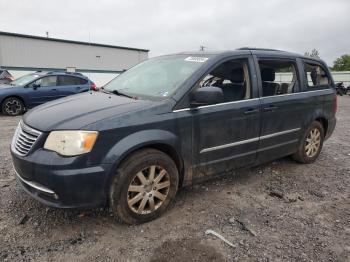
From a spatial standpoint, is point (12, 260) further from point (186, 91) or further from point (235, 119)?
point (235, 119)

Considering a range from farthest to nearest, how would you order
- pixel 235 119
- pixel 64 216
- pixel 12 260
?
pixel 235 119, pixel 64 216, pixel 12 260

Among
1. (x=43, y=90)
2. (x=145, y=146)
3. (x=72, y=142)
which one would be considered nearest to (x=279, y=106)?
(x=145, y=146)

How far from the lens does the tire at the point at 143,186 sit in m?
3.11

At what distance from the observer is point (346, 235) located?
3.33 meters

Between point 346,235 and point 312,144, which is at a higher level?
point 312,144

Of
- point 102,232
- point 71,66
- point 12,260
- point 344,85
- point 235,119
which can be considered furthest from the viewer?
point 71,66

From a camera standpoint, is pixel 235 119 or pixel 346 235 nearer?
pixel 346 235

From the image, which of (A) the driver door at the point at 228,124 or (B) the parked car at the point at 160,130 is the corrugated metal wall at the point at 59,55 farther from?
(A) the driver door at the point at 228,124

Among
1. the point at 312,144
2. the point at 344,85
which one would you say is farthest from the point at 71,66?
the point at 312,144

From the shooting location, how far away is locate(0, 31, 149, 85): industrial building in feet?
92.4

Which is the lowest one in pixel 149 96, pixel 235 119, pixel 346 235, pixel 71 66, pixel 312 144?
pixel 346 235

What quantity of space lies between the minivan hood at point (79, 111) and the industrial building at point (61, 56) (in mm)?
22952

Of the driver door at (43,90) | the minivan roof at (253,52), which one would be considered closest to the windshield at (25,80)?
the driver door at (43,90)

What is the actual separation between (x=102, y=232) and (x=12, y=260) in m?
0.81
